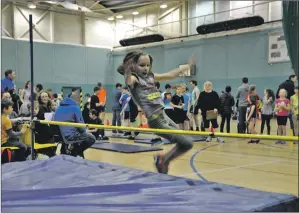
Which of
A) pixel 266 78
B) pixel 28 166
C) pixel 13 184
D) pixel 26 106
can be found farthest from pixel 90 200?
pixel 266 78

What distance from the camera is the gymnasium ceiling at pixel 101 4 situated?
16078 millimetres

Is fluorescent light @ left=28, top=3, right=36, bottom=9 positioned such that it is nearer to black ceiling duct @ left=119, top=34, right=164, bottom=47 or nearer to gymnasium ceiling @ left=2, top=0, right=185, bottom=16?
gymnasium ceiling @ left=2, top=0, right=185, bottom=16

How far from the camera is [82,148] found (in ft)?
16.2

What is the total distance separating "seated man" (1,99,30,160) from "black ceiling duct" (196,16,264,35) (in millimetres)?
10034

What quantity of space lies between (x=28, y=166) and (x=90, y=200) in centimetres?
136

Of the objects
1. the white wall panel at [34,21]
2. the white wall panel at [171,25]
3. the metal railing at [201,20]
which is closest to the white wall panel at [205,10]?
the metal railing at [201,20]

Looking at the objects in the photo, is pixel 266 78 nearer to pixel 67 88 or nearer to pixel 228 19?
pixel 228 19

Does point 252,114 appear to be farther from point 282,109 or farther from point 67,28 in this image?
point 67,28

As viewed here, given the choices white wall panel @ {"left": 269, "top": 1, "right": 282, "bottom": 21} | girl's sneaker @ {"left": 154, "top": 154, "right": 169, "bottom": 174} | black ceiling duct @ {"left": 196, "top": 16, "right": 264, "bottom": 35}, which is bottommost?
girl's sneaker @ {"left": 154, "top": 154, "right": 169, "bottom": 174}

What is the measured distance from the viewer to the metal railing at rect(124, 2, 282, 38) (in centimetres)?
1339

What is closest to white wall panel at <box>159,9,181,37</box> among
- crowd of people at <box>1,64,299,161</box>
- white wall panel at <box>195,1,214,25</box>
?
white wall panel at <box>195,1,214,25</box>

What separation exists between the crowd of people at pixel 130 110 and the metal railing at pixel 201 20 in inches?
201

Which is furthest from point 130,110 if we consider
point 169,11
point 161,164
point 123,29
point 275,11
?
point 123,29

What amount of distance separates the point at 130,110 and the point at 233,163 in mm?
3725
